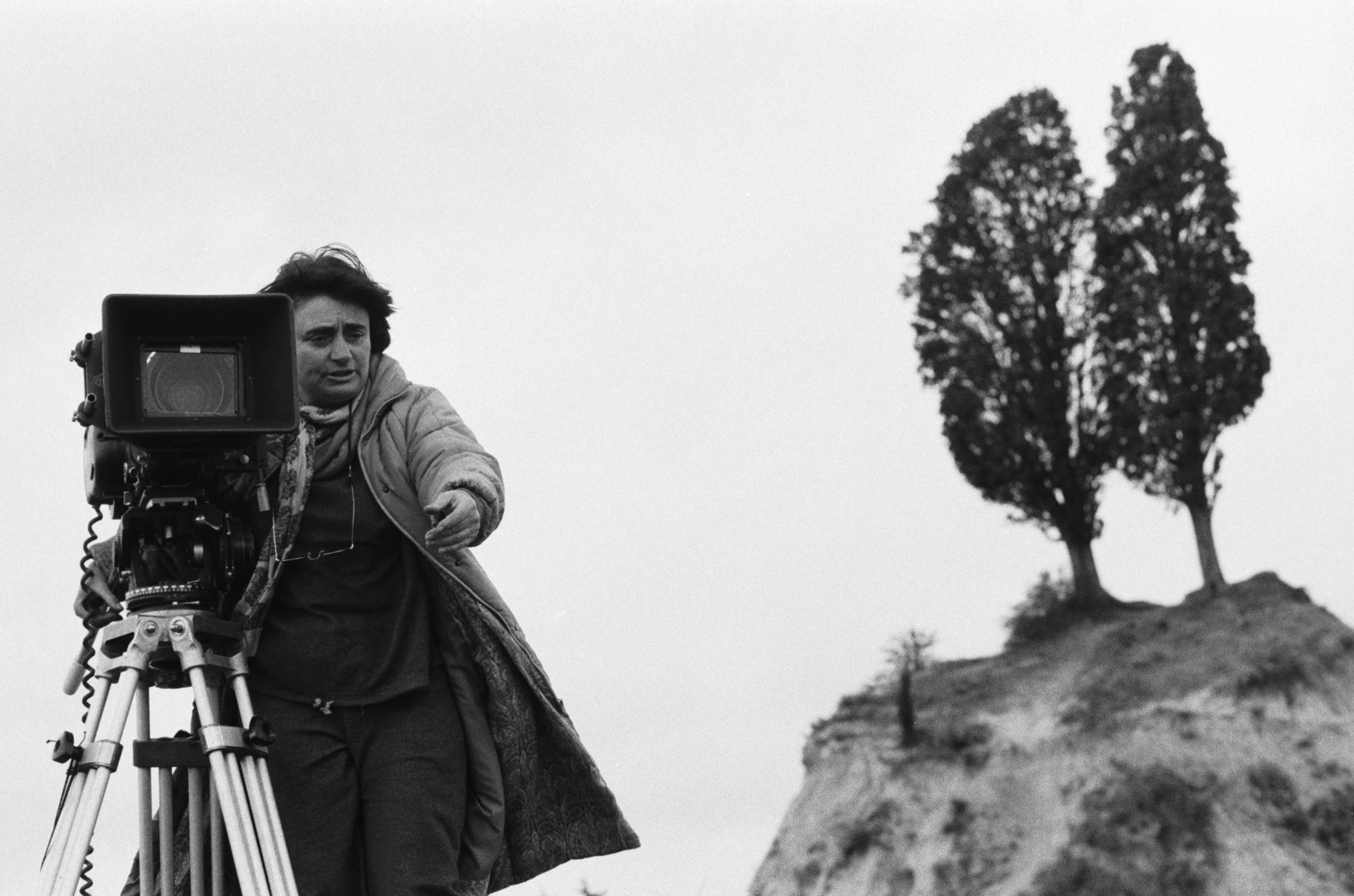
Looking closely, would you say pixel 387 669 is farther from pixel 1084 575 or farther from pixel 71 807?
pixel 1084 575

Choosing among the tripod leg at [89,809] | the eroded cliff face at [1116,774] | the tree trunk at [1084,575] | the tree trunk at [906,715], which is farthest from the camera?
the tree trunk at [1084,575]

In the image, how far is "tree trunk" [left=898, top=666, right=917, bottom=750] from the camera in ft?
98.1

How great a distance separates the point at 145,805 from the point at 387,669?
1.50 ft

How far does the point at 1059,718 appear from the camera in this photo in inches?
1172

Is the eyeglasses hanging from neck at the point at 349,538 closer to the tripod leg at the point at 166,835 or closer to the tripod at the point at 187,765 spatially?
the tripod at the point at 187,765

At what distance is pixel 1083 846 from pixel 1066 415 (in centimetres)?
873

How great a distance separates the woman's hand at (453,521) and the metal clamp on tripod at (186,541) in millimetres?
276

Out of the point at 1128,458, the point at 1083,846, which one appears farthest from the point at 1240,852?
the point at 1128,458

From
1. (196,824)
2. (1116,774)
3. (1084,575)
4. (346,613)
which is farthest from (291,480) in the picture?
(1084,575)

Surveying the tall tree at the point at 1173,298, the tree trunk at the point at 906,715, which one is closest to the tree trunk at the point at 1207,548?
the tall tree at the point at 1173,298

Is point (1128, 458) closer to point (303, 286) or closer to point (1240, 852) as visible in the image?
point (1240, 852)

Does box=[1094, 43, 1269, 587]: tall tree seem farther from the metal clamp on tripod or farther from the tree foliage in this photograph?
the metal clamp on tripod

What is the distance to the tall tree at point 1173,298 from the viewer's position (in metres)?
30.1

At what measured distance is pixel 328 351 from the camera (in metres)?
3.25
